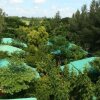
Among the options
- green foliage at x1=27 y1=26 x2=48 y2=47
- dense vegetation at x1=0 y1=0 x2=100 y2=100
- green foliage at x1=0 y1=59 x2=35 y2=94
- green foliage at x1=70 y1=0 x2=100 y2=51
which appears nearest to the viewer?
dense vegetation at x1=0 y1=0 x2=100 y2=100

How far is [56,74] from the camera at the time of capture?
438 inches

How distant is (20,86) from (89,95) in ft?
30.5

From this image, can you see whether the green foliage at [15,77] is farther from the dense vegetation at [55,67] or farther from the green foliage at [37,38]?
the green foliage at [37,38]

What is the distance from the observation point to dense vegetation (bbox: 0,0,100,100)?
10.4 meters

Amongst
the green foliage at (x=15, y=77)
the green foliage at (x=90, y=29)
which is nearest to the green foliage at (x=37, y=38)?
the green foliage at (x=90, y=29)

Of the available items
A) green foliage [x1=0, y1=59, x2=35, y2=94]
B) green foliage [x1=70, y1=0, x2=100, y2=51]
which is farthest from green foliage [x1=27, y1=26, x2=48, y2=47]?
green foliage [x1=0, y1=59, x2=35, y2=94]

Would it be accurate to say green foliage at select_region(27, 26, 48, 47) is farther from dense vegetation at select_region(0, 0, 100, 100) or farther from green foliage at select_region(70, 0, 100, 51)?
green foliage at select_region(70, 0, 100, 51)

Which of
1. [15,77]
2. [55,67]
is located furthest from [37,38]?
[55,67]

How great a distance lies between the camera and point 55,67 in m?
12.3

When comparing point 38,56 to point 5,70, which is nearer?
point 5,70

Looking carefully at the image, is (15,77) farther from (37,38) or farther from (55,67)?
(37,38)

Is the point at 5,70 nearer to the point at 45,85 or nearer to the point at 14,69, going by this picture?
the point at 14,69

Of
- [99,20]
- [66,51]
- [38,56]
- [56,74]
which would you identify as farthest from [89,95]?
[99,20]

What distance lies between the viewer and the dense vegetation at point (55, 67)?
411 inches
